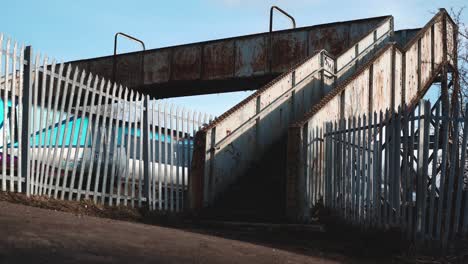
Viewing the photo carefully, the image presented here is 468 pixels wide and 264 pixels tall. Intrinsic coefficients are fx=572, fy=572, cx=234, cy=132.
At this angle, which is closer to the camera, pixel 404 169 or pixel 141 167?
pixel 404 169

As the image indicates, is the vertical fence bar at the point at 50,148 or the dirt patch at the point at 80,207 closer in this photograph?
the dirt patch at the point at 80,207

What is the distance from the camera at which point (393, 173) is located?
821cm

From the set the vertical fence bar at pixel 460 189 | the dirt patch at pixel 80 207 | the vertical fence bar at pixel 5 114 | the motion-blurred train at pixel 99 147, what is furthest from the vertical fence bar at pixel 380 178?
the vertical fence bar at pixel 5 114

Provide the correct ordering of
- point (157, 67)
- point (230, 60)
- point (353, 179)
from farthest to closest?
point (157, 67)
point (230, 60)
point (353, 179)

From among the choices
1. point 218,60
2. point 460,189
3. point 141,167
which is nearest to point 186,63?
point 218,60

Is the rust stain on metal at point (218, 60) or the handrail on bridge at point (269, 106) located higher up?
the rust stain on metal at point (218, 60)

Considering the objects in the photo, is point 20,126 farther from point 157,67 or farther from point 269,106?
point 157,67

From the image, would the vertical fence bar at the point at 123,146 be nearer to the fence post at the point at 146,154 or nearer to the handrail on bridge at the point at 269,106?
the fence post at the point at 146,154

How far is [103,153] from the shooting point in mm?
9328

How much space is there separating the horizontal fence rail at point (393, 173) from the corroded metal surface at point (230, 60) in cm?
727

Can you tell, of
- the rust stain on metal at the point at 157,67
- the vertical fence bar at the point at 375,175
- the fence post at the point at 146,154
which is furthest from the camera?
the rust stain on metal at the point at 157,67

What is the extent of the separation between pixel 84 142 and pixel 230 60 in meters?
9.31

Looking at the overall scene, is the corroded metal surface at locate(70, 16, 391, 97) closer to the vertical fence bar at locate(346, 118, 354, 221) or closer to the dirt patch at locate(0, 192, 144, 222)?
the vertical fence bar at locate(346, 118, 354, 221)

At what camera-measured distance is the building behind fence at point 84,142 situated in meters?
7.86
